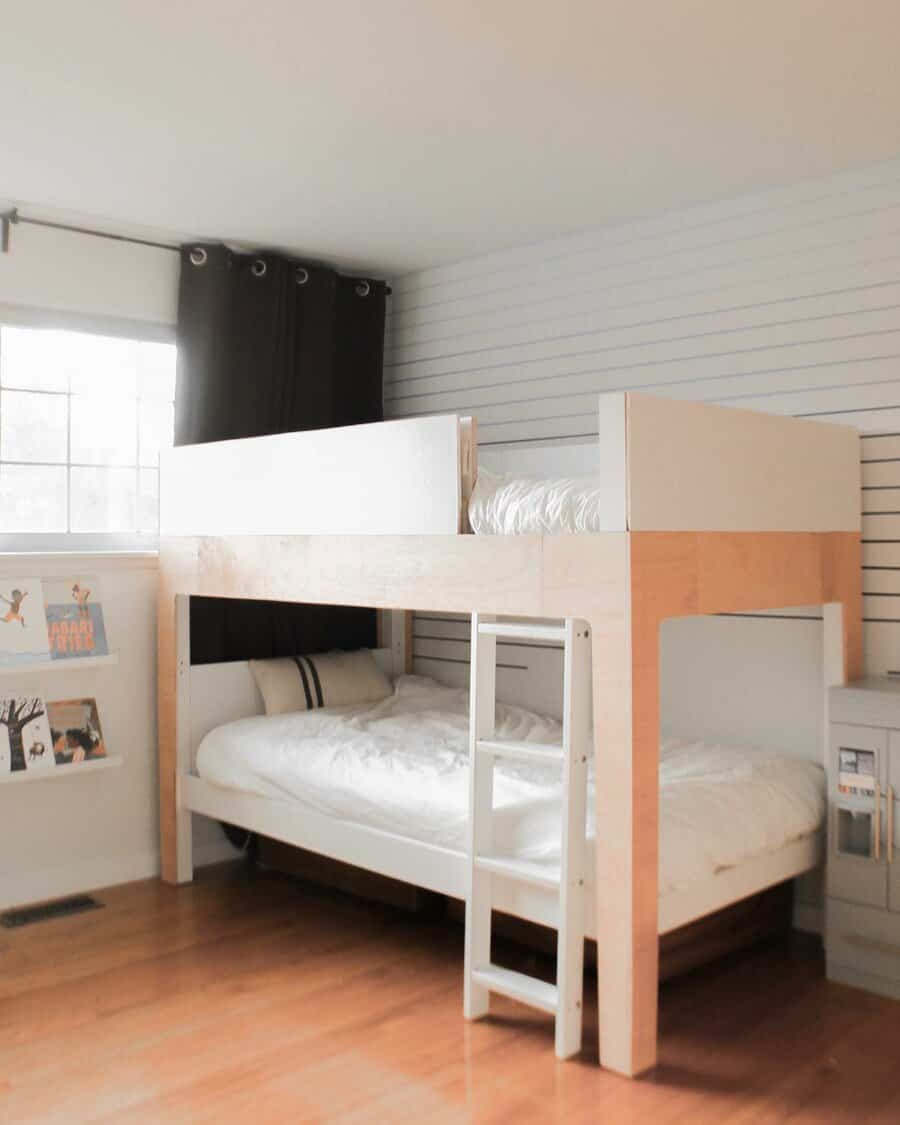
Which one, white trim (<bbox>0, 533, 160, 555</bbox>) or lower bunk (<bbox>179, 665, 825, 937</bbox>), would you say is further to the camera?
white trim (<bbox>0, 533, 160, 555</bbox>)

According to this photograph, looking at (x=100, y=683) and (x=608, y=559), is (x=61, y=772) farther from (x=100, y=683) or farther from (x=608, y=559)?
(x=608, y=559)

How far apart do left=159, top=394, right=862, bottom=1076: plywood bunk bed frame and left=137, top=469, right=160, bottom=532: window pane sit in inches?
12.9

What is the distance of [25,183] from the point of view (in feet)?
11.7

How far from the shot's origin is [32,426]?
3992mm

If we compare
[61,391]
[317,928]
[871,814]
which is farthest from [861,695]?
[61,391]

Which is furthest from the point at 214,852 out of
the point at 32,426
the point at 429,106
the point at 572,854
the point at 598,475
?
the point at 429,106

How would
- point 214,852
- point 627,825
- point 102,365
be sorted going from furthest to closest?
point 214,852
point 102,365
point 627,825

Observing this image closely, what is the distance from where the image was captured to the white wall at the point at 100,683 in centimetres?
383

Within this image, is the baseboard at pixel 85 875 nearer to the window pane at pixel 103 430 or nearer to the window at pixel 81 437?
the window at pixel 81 437

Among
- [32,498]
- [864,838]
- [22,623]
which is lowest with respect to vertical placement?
[864,838]

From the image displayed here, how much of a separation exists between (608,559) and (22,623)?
211cm

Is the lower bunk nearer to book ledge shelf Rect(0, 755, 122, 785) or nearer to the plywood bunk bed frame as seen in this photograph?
the plywood bunk bed frame

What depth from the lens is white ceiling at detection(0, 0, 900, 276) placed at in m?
2.46

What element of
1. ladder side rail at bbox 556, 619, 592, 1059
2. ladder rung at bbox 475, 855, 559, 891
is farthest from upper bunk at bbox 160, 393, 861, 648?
ladder rung at bbox 475, 855, 559, 891
